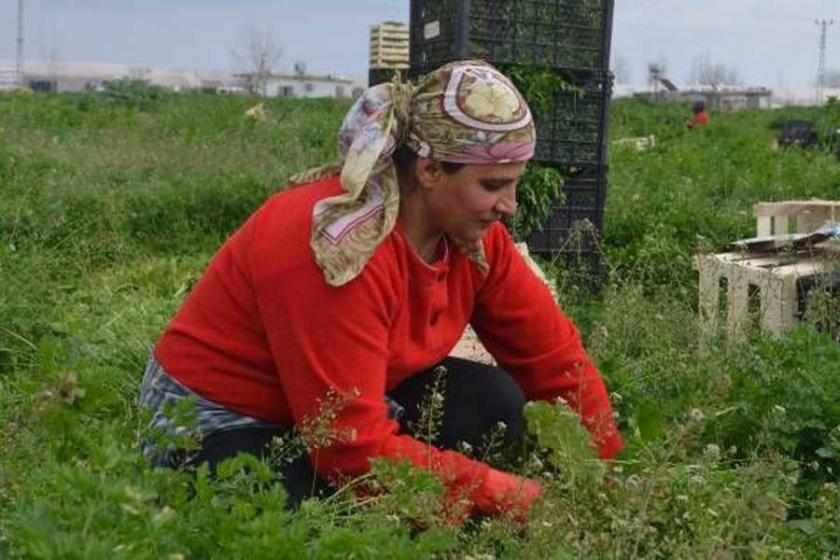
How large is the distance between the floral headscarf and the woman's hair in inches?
0.5

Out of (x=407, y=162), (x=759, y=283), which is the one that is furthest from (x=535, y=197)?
(x=407, y=162)

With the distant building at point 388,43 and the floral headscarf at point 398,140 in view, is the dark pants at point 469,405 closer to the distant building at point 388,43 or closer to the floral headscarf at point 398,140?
the floral headscarf at point 398,140

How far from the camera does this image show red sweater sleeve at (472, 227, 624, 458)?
11.0ft

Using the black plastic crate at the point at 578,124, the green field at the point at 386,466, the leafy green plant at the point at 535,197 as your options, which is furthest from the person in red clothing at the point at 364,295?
the black plastic crate at the point at 578,124

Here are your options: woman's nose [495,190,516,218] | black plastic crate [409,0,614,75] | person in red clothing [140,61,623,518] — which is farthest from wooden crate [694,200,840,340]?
woman's nose [495,190,516,218]

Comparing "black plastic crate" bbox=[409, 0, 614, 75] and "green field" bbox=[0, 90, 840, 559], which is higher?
"black plastic crate" bbox=[409, 0, 614, 75]

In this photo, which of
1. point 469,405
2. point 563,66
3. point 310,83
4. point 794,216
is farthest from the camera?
point 310,83

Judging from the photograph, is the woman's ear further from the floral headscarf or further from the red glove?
the red glove

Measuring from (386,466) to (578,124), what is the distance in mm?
4307

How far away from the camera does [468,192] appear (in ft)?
9.78

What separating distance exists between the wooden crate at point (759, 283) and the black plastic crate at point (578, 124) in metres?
0.99

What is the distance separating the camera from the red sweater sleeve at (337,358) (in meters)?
2.79

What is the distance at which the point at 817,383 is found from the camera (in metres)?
3.46

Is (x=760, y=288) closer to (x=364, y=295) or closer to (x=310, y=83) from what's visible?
(x=364, y=295)
